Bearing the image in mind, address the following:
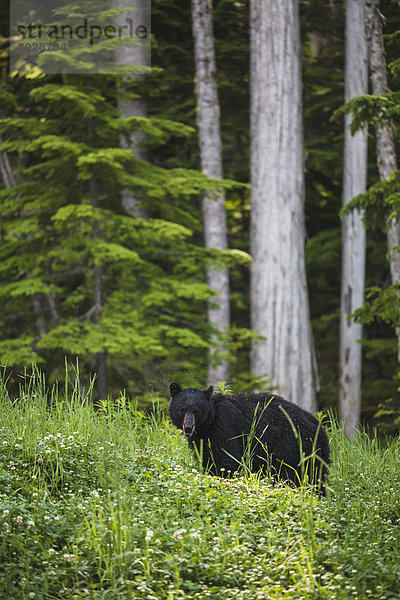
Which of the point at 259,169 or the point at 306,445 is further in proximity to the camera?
the point at 259,169

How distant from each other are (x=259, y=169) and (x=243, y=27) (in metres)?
5.45

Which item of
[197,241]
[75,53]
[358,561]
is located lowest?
[358,561]

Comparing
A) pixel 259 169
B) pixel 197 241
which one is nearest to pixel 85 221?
pixel 259 169

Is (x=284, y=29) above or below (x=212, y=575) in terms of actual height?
above

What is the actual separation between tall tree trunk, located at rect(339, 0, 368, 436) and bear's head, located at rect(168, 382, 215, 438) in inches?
350

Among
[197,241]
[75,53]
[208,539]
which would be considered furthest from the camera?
[197,241]

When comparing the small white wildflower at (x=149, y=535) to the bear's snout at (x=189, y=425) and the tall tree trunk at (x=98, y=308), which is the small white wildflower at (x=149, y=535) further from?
the tall tree trunk at (x=98, y=308)

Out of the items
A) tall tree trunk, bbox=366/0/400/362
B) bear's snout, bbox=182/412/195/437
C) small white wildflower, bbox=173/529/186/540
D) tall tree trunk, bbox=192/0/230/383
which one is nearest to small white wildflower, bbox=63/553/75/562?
small white wildflower, bbox=173/529/186/540

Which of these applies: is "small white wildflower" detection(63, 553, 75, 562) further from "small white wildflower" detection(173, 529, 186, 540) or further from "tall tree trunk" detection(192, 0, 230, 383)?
"tall tree trunk" detection(192, 0, 230, 383)

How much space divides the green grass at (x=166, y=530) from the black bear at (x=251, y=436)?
249 millimetres

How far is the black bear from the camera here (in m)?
5.75

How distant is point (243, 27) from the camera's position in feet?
52.4

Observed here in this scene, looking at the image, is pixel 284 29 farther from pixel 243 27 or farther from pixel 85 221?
pixel 85 221

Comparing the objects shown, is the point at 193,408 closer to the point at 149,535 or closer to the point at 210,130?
the point at 149,535
